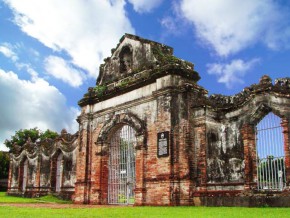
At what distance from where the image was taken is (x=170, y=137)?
13555 mm

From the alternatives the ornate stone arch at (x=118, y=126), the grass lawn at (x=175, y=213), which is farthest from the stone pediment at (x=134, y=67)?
the grass lawn at (x=175, y=213)

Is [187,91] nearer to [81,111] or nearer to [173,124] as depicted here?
[173,124]

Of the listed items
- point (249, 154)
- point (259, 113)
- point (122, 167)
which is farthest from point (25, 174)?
point (259, 113)

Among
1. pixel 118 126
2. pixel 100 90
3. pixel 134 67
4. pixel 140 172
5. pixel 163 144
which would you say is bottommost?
pixel 140 172

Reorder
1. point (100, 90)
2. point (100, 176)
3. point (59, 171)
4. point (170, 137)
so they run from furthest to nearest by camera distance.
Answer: point (59, 171), point (100, 90), point (100, 176), point (170, 137)

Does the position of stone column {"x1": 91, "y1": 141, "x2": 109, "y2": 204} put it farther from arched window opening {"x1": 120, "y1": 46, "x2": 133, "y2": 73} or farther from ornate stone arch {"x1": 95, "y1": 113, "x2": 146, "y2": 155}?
arched window opening {"x1": 120, "y1": 46, "x2": 133, "y2": 73}

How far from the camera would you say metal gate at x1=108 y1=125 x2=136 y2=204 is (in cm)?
1586

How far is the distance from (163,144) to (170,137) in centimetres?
42

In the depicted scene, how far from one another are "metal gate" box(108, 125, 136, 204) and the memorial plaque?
218 cm

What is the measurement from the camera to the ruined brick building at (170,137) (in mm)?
11594

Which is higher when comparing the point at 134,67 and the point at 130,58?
the point at 130,58

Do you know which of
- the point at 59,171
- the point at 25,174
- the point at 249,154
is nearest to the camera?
the point at 249,154

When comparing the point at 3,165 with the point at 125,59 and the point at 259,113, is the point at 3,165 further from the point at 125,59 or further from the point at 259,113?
the point at 259,113

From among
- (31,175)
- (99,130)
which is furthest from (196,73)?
(31,175)
